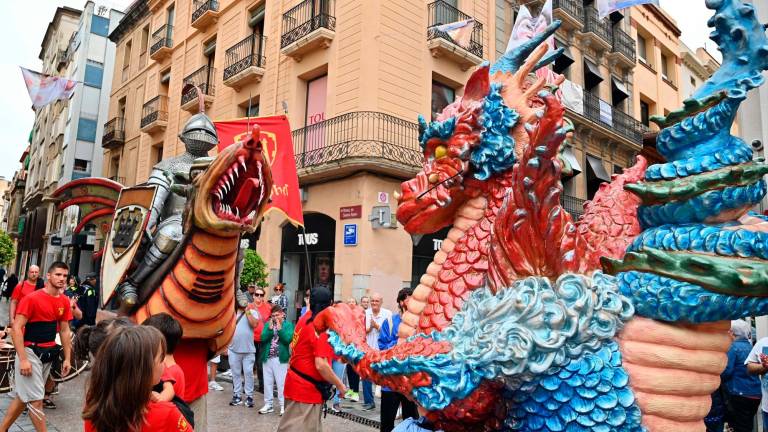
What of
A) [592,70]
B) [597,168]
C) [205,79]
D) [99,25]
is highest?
[99,25]

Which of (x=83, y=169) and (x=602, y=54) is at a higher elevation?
(x=602, y=54)

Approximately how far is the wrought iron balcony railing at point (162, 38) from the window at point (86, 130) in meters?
7.38

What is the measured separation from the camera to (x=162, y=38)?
697 inches

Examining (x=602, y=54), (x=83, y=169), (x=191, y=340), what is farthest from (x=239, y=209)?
(x=83, y=169)

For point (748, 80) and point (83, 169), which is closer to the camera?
point (748, 80)

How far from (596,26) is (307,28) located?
9201 mm

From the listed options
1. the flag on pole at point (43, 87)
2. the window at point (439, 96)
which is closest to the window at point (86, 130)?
the flag on pole at point (43, 87)

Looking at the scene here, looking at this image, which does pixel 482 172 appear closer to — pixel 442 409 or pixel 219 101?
pixel 442 409

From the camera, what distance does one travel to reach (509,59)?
2205mm

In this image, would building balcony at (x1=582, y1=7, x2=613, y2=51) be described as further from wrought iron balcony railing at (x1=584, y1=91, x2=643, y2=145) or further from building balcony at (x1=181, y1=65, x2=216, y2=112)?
building balcony at (x1=181, y1=65, x2=216, y2=112)

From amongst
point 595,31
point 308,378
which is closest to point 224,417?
point 308,378

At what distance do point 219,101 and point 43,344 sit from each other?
10887 mm

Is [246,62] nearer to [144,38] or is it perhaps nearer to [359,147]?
[359,147]

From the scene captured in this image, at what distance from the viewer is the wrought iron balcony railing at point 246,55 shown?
12898mm
